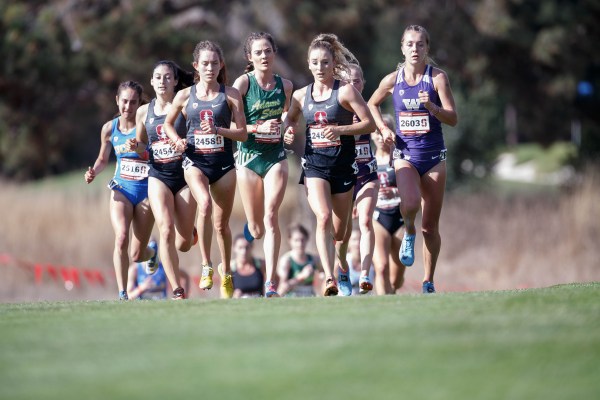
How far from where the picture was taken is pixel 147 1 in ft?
83.7

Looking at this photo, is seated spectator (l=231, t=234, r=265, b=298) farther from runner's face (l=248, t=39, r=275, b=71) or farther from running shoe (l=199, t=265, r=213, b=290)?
runner's face (l=248, t=39, r=275, b=71)

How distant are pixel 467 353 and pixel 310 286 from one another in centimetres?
887

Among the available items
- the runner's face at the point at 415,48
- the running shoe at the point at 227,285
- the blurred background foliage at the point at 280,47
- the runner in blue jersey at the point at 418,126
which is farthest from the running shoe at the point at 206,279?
the blurred background foliage at the point at 280,47

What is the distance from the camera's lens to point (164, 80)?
39.5 ft

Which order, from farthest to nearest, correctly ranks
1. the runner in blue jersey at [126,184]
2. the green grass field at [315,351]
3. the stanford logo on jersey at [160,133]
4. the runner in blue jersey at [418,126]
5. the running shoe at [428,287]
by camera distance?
the runner in blue jersey at [126,184], the running shoe at [428,287], the stanford logo on jersey at [160,133], the runner in blue jersey at [418,126], the green grass field at [315,351]

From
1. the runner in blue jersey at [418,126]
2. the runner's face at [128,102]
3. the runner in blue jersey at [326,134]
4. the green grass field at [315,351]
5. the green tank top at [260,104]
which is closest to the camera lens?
the green grass field at [315,351]

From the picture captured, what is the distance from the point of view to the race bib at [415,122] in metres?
11.5

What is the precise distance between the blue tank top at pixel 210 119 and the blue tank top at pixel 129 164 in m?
1.06

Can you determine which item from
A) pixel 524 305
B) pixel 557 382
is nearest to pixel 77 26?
pixel 524 305

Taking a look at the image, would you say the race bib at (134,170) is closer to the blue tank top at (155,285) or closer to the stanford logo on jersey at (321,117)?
the stanford logo on jersey at (321,117)

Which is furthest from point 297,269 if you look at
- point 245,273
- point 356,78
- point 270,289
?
point 270,289

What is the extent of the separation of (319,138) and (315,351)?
4.49m

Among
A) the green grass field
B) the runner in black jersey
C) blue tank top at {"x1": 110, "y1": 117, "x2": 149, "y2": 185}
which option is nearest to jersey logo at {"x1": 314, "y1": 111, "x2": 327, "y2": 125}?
blue tank top at {"x1": 110, "y1": 117, "x2": 149, "y2": 185}

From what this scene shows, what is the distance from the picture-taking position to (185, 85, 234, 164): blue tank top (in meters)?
11.4
